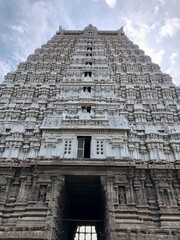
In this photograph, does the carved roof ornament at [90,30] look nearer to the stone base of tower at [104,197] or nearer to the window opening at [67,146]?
the window opening at [67,146]

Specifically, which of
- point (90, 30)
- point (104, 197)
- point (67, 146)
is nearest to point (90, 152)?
point (67, 146)

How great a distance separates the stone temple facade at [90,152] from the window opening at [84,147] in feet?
0.21

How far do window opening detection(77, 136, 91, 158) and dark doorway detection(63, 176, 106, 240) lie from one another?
173cm

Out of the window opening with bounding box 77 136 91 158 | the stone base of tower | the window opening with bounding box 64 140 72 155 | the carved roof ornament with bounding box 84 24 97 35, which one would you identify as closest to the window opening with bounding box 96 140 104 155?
the window opening with bounding box 77 136 91 158

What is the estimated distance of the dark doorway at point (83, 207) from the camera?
14.0 m

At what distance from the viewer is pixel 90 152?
14.4 metres

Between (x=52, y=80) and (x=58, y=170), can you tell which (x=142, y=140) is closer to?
(x=58, y=170)

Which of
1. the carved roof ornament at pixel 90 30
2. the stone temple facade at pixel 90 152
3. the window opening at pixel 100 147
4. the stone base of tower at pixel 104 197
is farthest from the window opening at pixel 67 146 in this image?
the carved roof ornament at pixel 90 30

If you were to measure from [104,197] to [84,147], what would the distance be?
12.0 ft

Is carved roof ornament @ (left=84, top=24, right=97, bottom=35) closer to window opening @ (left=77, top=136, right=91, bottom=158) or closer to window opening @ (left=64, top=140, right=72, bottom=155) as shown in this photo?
window opening @ (left=77, top=136, right=91, bottom=158)

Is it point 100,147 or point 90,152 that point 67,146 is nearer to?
point 90,152

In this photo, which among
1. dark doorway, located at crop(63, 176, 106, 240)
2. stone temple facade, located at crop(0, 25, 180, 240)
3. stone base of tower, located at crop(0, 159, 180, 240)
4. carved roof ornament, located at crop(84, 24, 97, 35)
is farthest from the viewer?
carved roof ornament, located at crop(84, 24, 97, 35)

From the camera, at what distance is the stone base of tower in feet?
36.7

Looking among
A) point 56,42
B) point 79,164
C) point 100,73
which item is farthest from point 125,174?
point 56,42
